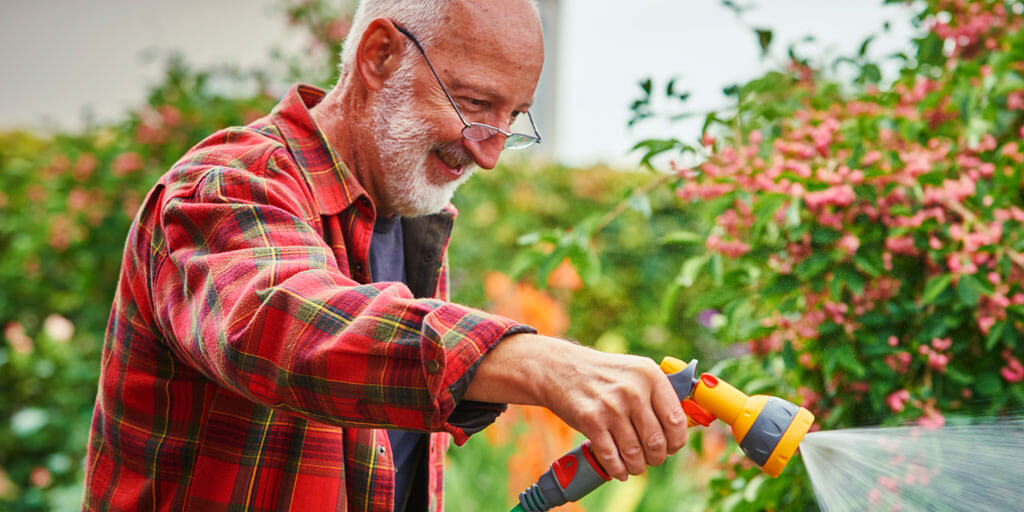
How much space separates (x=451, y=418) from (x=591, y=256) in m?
1.22

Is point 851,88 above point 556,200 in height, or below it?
above

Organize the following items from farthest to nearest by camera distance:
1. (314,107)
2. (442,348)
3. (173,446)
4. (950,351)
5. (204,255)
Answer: (950,351) → (314,107) → (173,446) → (204,255) → (442,348)

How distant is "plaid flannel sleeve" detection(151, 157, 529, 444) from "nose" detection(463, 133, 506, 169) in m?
0.59

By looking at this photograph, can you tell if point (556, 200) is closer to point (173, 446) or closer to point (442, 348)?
point (173, 446)

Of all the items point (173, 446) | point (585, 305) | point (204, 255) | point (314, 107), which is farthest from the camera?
point (585, 305)

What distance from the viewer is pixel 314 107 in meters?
1.74

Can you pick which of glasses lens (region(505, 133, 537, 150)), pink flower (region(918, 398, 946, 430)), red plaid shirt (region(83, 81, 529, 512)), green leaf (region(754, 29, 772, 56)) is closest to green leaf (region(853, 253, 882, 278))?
pink flower (region(918, 398, 946, 430))

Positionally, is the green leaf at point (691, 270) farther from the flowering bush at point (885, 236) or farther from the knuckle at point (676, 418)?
the knuckle at point (676, 418)

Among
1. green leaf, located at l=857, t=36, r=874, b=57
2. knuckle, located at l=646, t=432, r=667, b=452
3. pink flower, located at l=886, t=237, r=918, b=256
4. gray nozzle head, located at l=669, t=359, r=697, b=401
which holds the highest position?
green leaf, located at l=857, t=36, r=874, b=57

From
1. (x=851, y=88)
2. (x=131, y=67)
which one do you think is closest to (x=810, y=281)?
(x=851, y=88)

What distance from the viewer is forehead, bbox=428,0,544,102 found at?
4.69ft

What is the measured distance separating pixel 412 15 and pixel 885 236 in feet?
4.07

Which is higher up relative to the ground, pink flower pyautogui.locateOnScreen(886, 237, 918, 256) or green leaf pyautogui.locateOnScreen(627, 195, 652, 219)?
green leaf pyautogui.locateOnScreen(627, 195, 652, 219)

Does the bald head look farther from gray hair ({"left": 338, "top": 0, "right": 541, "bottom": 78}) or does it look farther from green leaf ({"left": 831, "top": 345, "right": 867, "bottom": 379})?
green leaf ({"left": 831, "top": 345, "right": 867, "bottom": 379})
